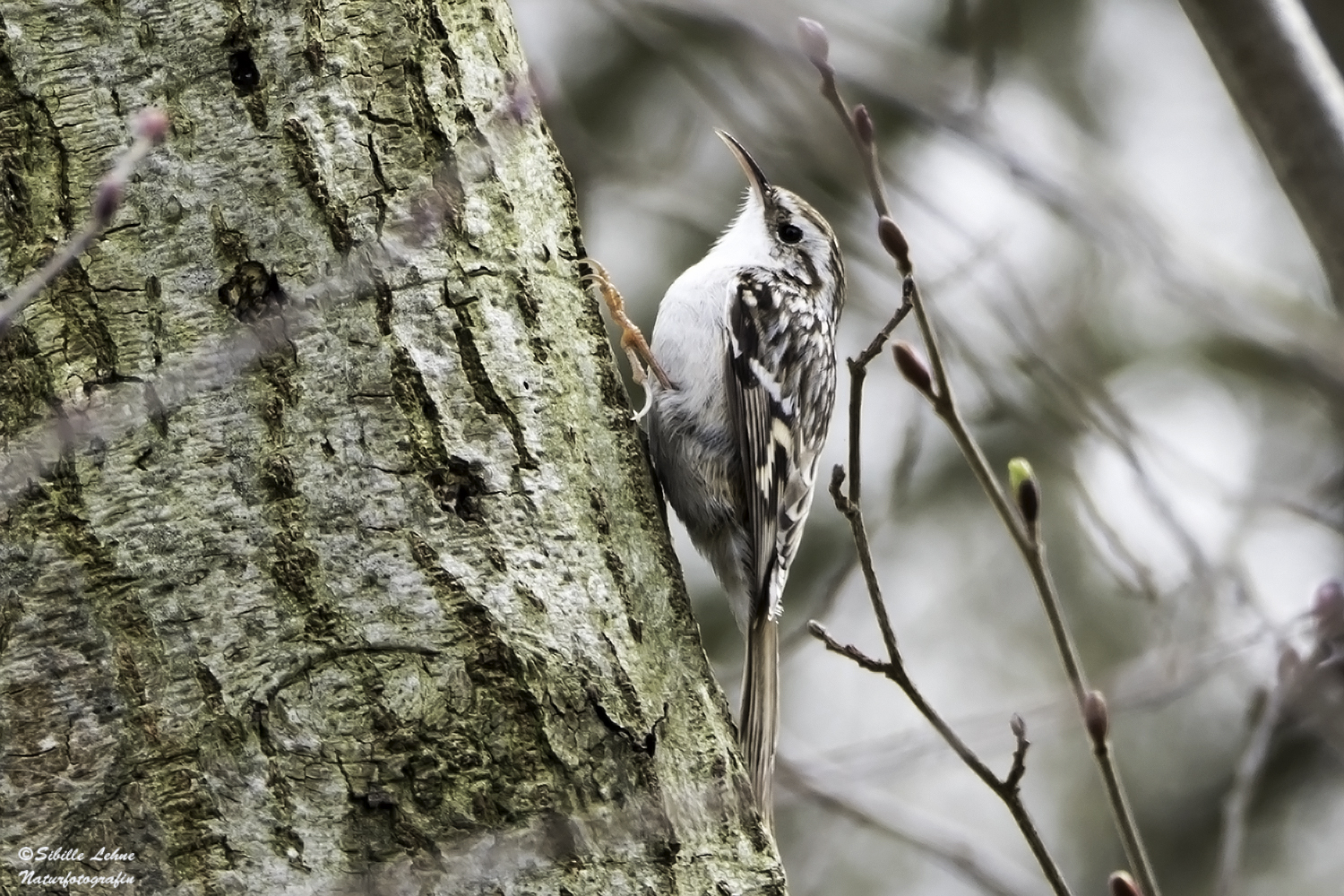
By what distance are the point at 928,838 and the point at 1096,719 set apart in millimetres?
1376

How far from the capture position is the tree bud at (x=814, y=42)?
197 centimetres

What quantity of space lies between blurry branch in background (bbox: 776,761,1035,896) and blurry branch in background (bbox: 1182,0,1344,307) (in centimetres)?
145

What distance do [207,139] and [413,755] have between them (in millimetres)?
815

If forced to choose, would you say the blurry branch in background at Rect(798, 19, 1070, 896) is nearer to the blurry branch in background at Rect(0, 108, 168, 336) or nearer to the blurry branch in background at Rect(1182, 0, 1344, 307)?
the blurry branch in background at Rect(1182, 0, 1344, 307)

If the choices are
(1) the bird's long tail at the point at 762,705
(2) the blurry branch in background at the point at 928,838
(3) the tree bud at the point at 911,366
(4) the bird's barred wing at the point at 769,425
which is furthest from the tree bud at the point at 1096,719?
(4) the bird's barred wing at the point at 769,425

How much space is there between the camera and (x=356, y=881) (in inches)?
62.2

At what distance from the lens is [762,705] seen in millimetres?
2588

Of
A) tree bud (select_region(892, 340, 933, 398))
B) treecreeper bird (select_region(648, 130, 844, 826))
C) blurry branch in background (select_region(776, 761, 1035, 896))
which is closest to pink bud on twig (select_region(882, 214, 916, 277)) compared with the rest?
tree bud (select_region(892, 340, 933, 398))

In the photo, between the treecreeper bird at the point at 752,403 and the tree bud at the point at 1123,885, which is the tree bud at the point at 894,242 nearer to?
the tree bud at the point at 1123,885

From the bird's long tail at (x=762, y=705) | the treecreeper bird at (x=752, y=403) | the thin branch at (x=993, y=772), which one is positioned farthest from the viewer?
the treecreeper bird at (x=752, y=403)

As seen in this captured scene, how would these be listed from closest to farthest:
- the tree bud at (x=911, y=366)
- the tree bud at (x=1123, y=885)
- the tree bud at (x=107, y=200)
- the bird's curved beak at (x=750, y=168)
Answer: the tree bud at (x=107, y=200)
the tree bud at (x=1123, y=885)
the tree bud at (x=911, y=366)
the bird's curved beak at (x=750, y=168)

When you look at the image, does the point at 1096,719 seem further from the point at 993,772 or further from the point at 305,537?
the point at 305,537

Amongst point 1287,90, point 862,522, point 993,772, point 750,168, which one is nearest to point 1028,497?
point 862,522

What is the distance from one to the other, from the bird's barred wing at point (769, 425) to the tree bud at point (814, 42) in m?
1.16
